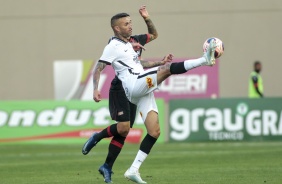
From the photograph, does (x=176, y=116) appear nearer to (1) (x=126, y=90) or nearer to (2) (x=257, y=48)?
(2) (x=257, y=48)

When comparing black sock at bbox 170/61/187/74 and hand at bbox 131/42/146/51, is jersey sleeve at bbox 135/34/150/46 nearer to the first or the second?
hand at bbox 131/42/146/51

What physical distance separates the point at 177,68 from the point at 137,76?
0.98 meters

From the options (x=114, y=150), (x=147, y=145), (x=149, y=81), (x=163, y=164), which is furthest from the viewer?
(x=163, y=164)

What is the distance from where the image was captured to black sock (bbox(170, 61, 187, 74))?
1208 centimetres

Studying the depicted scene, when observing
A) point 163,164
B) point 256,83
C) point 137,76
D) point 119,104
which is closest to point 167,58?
point 137,76

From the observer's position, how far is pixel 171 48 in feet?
109

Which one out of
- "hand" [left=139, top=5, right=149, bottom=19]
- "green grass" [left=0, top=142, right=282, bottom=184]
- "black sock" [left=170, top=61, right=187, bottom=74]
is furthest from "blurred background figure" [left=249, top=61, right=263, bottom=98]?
"black sock" [left=170, top=61, right=187, bottom=74]

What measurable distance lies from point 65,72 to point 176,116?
285 inches

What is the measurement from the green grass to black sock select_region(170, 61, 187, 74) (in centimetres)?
184

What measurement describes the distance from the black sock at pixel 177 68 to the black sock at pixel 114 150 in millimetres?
1923

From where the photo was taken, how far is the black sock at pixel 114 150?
1353 cm

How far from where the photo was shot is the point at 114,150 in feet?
44.5

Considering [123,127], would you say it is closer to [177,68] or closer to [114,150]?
[114,150]

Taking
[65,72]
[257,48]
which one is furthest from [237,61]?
[65,72]
